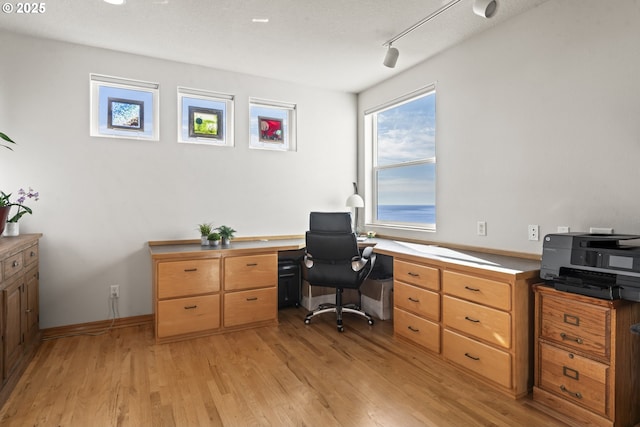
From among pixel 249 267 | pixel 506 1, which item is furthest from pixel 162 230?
pixel 506 1

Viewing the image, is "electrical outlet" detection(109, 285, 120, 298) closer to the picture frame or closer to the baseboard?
the baseboard

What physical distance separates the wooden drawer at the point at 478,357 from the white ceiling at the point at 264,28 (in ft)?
7.65

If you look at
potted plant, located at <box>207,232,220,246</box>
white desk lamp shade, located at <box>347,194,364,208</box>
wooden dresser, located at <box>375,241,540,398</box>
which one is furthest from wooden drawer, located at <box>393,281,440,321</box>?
potted plant, located at <box>207,232,220,246</box>

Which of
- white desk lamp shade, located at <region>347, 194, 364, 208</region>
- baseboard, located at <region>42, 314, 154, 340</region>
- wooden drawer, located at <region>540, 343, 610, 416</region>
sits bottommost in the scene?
baseboard, located at <region>42, 314, 154, 340</region>

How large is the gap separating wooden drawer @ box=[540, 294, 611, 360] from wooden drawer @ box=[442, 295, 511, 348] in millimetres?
200

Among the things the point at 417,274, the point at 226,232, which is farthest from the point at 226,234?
the point at 417,274

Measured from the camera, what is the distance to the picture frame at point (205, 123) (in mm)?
3770

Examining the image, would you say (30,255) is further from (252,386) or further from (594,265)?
(594,265)

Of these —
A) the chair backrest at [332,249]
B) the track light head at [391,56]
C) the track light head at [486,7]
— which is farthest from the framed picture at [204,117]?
the track light head at [486,7]

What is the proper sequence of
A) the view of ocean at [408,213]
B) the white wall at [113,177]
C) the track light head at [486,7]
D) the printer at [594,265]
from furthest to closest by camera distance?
the view of ocean at [408,213], the white wall at [113,177], the track light head at [486,7], the printer at [594,265]

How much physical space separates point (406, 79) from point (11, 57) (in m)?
3.53

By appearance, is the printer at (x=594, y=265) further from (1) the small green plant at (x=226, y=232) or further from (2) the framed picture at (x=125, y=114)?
(2) the framed picture at (x=125, y=114)

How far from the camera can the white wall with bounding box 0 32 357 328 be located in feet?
10.2

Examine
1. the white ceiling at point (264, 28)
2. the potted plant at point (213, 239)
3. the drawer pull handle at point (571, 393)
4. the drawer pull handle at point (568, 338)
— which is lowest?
the drawer pull handle at point (571, 393)
